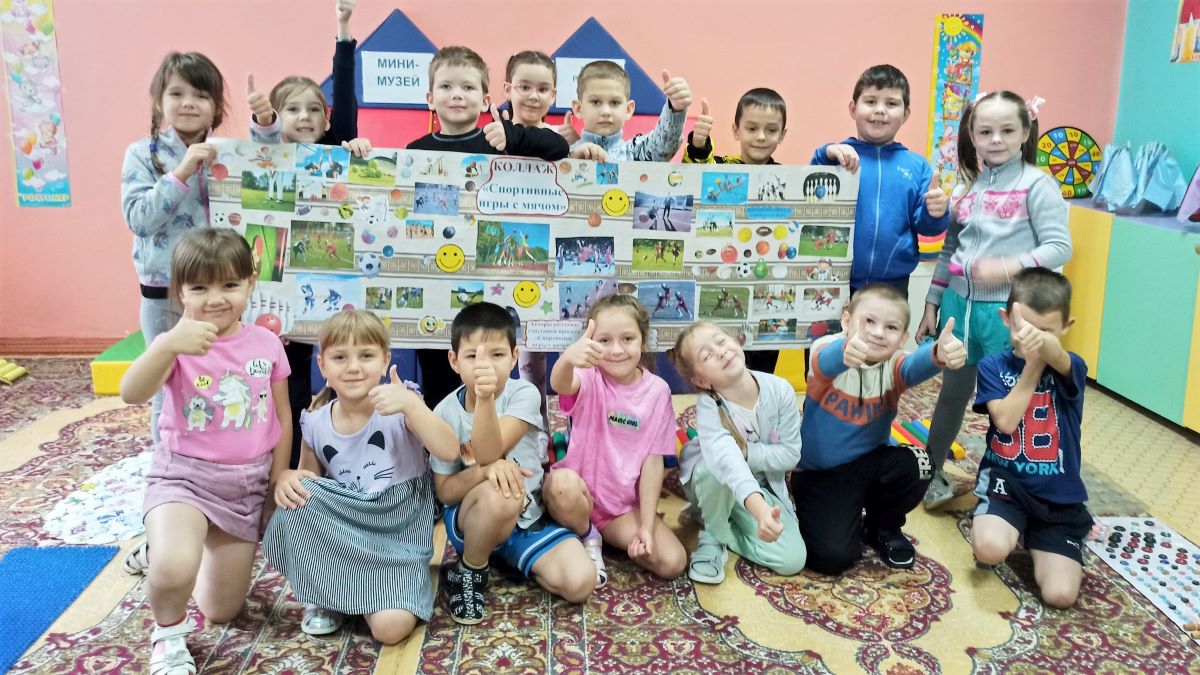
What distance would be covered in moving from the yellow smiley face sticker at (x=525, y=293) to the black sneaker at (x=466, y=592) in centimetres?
82

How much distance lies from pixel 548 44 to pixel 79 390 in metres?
2.59

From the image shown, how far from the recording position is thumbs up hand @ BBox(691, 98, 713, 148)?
8.90 feet

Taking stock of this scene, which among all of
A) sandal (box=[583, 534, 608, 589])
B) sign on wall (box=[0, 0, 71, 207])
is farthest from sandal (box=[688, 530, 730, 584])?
sign on wall (box=[0, 0, 71, 207])

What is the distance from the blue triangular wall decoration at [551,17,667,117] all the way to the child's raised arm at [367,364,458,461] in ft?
7.25

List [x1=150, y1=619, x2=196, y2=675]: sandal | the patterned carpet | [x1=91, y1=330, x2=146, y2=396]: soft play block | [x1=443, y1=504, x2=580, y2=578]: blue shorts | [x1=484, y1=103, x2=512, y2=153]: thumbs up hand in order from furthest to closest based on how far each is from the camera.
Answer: [x1=91, y1=330, x2=146, y2=396]: soft play block, [x1=484, y1=103, x2=512, y2=153]: thumbs up hand, [x1=443, y1=504, x2=580, y2=578]: blue shorts, the patterned carpet, [x1=150, y1=619, x2=196, y2=675]: sandal

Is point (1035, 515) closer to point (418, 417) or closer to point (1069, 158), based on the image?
point (418, 417)

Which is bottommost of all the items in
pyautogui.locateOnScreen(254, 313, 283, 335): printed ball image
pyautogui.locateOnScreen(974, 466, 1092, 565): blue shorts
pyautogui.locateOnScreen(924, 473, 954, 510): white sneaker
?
pyautogui.locateOnScreen(924, 473, 954, 510): white sneaker

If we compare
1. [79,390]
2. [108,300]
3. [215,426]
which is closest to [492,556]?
[215,426]

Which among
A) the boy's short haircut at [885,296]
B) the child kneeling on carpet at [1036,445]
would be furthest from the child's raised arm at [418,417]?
the child kneeling on carpet at [1036,445]

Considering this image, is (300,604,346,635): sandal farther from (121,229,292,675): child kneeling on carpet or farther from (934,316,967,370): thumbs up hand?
(934,316,967,370): thumbs up hand

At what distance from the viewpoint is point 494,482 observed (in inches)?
87.7

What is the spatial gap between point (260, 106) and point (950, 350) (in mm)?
1945

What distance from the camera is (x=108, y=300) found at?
14.6ft

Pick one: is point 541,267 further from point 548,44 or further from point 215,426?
point 548,44
